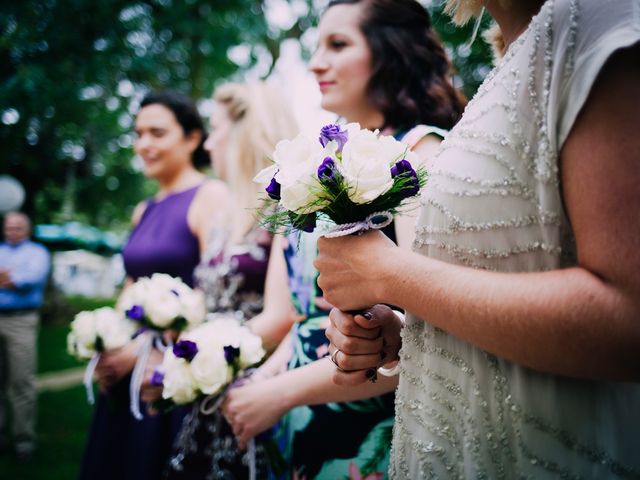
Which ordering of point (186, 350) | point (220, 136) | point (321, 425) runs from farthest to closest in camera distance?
1. point (220, 136)
2. point (186, 350)
3. point (321, 425)

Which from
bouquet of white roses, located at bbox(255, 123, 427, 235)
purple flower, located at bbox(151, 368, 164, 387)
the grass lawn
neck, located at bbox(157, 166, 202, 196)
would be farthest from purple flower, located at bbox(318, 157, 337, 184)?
the grass lawn

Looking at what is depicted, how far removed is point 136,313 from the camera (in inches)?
109

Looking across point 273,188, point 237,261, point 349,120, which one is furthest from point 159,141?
point 273,188

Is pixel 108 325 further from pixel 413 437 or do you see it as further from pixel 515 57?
pixel 515 57

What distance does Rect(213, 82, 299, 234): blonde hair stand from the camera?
3.43m

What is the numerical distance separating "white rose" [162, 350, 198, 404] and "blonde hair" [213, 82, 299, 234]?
1362 millimetres

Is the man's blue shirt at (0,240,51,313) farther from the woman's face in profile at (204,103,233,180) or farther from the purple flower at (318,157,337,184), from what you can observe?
the purple flower at (318,157,337,184)

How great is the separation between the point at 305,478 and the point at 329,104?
155 centimetres

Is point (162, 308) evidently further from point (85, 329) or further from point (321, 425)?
point (321, 425)

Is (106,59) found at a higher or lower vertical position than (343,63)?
higher

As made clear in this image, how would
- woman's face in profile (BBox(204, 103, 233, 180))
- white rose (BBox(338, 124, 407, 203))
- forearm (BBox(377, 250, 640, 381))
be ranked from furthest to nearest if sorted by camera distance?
1. woman's face in profile (BBox(204, 103, 233, 180))
2. white rose (BBox(338, 124, 407, 203))
3. forearm (BBox(377, 250, 640, 381))

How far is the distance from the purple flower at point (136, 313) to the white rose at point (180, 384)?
71 centimetres

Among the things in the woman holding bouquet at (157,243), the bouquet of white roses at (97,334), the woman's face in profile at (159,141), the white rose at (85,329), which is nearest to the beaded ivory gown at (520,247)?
the bouquet of white roses at (97,334)

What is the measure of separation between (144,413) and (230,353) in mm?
1598
